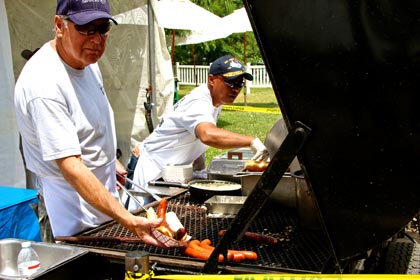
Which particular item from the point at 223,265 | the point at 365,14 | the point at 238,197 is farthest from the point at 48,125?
the point at 365,14

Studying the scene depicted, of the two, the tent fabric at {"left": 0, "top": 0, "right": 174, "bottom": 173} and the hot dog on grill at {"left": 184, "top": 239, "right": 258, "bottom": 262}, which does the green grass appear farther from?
the hot dog on grill at {"left": 184, "top": 239, "right": 258, "bottom": 262}

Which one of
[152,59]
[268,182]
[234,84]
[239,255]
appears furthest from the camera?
[152,59]

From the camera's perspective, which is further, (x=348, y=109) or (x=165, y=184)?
(x=165, y=184)

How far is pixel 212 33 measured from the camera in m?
11.7

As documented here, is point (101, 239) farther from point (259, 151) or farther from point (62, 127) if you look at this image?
point (259, 151)

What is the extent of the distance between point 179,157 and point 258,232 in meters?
1.71

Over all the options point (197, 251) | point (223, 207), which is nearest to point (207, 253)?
point (197, 251)

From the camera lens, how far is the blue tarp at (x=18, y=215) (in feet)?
11.3

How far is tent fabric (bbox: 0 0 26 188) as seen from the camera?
471 centimetres

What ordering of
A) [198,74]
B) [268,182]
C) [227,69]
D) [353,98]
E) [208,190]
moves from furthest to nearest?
[198,74], [227,69], [208,190], [268,182], [353,98]

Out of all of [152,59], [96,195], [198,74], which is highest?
[152,59]

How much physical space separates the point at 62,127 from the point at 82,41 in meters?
0.41

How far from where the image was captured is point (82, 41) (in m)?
2.11

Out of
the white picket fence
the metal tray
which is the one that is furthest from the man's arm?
the white picket fence
